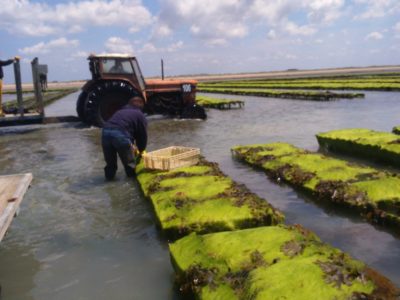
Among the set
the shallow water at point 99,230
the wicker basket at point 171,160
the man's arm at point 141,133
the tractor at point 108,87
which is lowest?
the shallow water at point 99,230

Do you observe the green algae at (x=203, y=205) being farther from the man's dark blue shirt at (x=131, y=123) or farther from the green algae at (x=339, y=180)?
the green algae at (x=339, y=180)

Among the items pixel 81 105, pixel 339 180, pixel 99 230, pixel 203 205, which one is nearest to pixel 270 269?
pixel 203 205

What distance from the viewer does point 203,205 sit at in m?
5.33

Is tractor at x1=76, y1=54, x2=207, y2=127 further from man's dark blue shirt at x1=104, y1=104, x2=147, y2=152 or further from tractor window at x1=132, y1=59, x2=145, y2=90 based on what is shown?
man's dark blue shirt at x1=104, y1=104, x2=147, y2=152

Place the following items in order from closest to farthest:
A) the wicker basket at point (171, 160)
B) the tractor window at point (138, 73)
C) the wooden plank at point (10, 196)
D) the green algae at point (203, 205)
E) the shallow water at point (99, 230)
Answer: the wooden plank at point (10, 196)
the shallow water at point (99, 230)
the green algae at point (203, 205)
the wicker basket at point (171, 160)
the tractor window at point (138, 73)

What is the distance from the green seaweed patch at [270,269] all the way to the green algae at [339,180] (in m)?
1.66

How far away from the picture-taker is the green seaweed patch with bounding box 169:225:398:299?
3039 mm

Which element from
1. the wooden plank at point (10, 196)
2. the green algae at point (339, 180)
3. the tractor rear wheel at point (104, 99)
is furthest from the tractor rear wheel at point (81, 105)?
the wooden plank at point (10, 196)

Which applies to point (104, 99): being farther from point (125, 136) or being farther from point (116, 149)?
point (125, 136)

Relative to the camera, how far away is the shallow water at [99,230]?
4055mm

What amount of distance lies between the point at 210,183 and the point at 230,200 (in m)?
0.94

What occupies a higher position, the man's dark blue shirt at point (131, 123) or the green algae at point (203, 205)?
the man's dark blue shirt at point (131, 123)

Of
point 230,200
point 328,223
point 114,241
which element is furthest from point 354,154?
point 114,241

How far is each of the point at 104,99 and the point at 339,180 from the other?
29.8 feet
